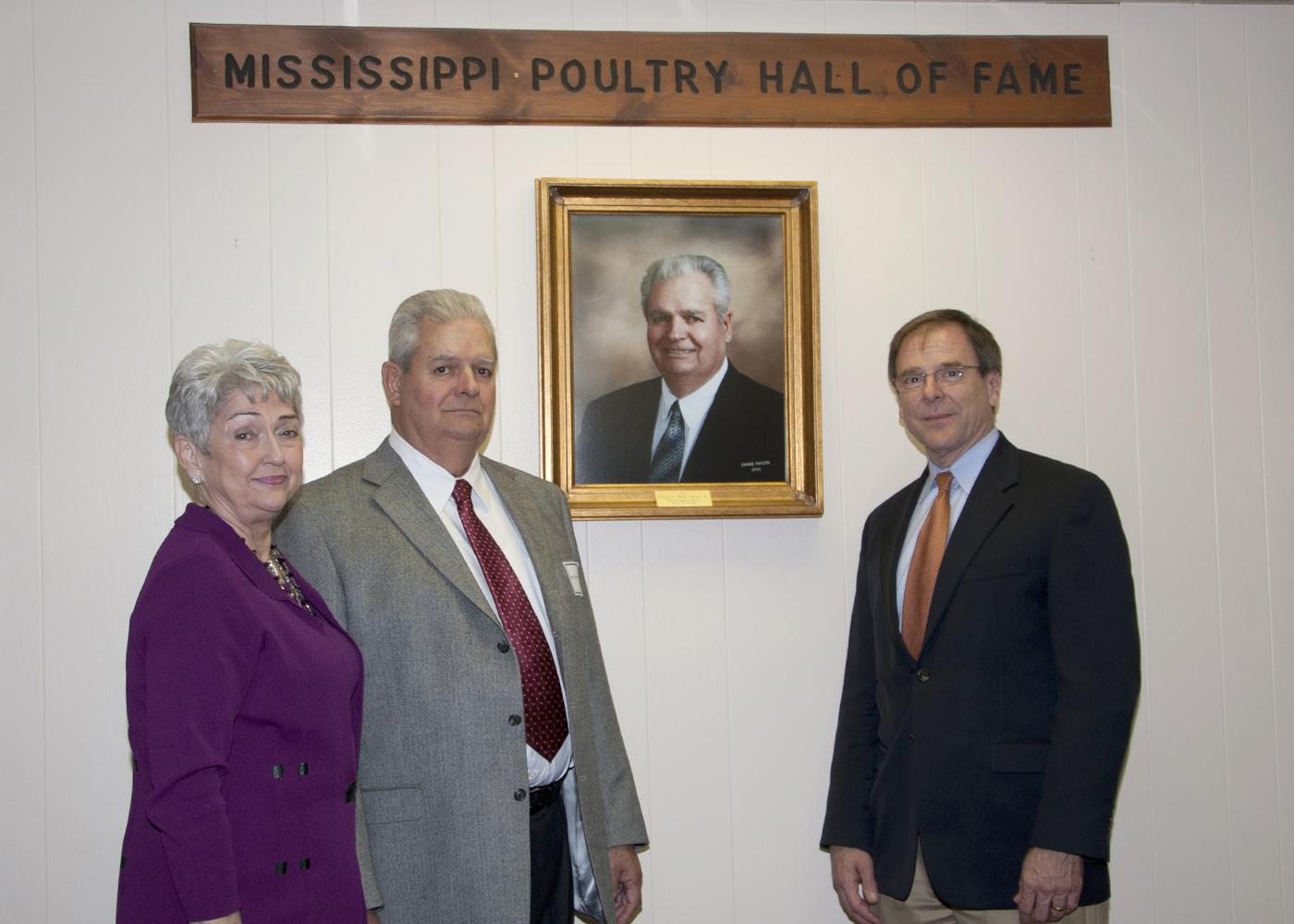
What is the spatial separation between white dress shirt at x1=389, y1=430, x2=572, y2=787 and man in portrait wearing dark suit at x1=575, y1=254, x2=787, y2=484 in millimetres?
430

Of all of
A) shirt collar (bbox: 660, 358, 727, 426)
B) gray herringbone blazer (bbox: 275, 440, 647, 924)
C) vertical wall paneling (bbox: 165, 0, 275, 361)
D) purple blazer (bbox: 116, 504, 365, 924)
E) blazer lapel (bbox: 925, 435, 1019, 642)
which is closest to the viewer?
→ purple blazer (bbox: 116, 504, 365, 924)

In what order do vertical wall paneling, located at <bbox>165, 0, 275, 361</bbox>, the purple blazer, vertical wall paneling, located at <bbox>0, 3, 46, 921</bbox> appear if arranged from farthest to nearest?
vertical wall paneling, located at <bbox>165, 0, 275, 361</bbox>, vertical wall paneling, located at <bbox>0, 3, 46, 921</bbox>, the purple blazer

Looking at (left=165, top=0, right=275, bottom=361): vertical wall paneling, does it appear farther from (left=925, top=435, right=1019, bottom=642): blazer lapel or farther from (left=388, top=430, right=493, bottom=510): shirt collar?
(left=925, top=435, right=1019, bottom=642): blazer lapel

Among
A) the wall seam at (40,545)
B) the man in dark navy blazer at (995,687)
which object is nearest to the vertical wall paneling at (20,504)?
the wall seam at (40,545)

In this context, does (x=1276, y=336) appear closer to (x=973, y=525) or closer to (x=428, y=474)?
(x=973, y=525)

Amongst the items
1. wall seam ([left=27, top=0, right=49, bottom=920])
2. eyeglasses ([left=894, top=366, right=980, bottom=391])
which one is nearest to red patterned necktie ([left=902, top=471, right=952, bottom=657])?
eyeglasses ([left=894, top=366, right=980, bottom=391])

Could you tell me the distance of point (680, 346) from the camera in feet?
9.70

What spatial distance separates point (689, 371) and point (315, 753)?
4.65 ft

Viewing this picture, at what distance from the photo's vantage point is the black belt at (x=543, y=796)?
2.29m

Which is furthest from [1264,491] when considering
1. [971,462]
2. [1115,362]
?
[971,462]

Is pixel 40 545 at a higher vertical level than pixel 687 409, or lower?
lower

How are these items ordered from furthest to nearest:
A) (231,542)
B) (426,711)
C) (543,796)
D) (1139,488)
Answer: (1139,488) < (543,796) < (426,711) < (231,542)

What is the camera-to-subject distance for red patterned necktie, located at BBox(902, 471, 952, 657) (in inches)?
97.1

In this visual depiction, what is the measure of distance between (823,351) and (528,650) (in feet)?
3.80
